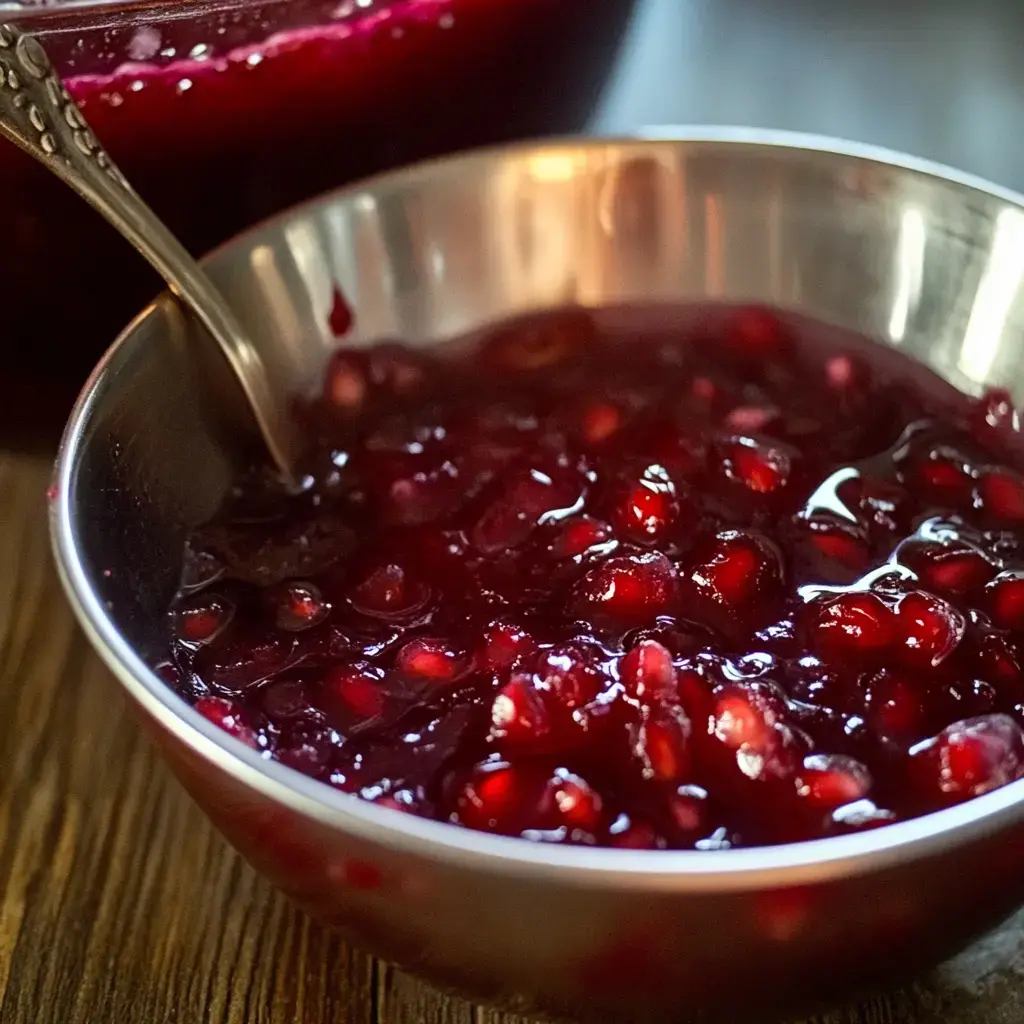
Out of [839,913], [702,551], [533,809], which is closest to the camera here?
[839,913]

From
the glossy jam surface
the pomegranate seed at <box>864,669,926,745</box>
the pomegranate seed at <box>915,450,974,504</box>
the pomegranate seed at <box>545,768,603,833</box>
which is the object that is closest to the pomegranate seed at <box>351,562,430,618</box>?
the glossy jam surface

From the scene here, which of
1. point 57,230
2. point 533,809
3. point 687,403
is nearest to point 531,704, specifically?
point 533,809

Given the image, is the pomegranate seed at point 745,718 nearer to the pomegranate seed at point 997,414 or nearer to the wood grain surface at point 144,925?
the wood grain surface at point 144,925

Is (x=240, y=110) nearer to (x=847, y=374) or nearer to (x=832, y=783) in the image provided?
(x=847, y=374)

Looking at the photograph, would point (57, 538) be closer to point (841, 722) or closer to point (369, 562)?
point (369, 562)

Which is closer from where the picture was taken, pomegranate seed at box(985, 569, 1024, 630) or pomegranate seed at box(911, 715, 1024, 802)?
pomegranate seed at box(911, 715, 1024, 802)

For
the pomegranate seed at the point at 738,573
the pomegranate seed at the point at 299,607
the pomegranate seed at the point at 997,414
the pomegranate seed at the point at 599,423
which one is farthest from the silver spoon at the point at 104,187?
the pomegranate seed at the point at 997,414

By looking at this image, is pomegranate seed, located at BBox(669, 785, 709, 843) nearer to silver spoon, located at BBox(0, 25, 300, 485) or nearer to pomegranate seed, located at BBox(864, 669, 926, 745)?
pomegranate seed, located at BBox(864, 669, 926, 745)
